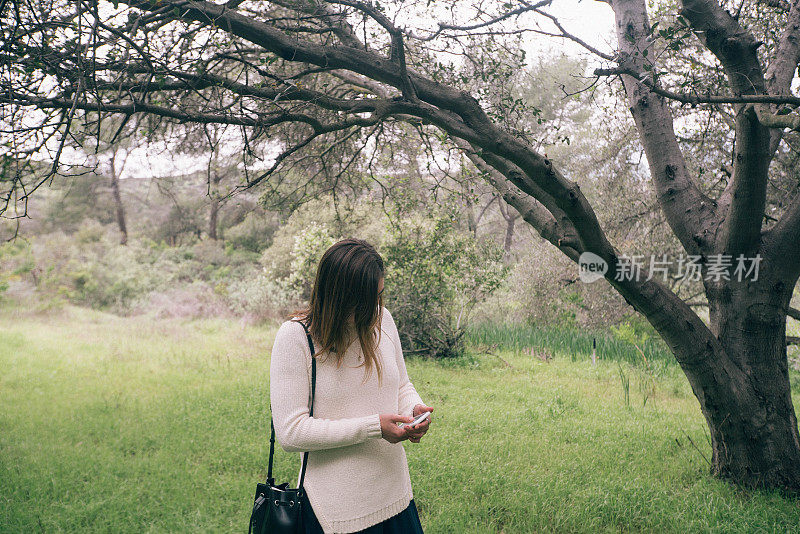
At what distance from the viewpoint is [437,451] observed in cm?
483

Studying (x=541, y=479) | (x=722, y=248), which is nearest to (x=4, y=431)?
(x=541, y=479)

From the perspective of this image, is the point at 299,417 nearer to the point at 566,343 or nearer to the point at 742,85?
the point at 742,85

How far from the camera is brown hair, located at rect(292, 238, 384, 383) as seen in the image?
5.98 ft

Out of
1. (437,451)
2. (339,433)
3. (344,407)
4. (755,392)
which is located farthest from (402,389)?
(755,392)

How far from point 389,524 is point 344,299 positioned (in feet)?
2.79

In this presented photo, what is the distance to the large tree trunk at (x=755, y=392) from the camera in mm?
3949

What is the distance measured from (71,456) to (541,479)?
4.25m

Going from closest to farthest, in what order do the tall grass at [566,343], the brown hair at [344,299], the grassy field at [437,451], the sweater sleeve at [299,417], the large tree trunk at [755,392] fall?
the sweater sleeve at [299,417] < the brown hair at [344,299] < the grassy field at [437,451] < the large tree trunk at [755,392] < the tall grass at [566,343]

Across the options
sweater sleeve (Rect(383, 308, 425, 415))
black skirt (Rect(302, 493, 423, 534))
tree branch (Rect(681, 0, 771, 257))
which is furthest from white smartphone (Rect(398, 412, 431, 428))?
tree branch (Rect(681, 0, 771, 257))

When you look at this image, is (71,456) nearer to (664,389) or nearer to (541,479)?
(541,479)

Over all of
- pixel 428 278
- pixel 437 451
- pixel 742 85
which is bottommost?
pixel 437 451

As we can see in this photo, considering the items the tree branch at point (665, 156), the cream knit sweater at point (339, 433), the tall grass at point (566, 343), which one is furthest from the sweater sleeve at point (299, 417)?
the tall grass at point (566, 343)

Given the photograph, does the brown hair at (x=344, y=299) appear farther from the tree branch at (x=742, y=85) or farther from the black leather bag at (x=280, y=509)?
the tree branch at (x=742, y=85)

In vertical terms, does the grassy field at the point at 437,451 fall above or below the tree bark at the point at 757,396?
below
